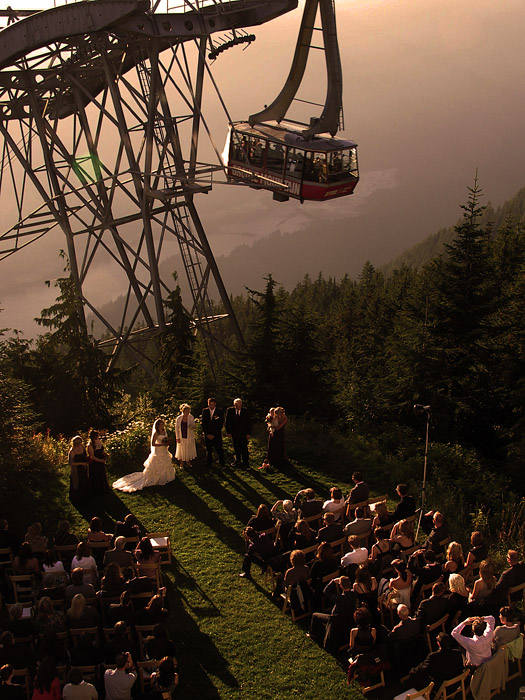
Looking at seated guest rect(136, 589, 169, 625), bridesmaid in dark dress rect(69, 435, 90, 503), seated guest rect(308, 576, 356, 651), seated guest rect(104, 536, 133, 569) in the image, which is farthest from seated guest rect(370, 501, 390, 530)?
bridesmaid in dark dress rect(69, 435, 90, 503)

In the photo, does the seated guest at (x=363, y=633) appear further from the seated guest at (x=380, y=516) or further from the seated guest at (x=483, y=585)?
the seated guest at (x=380, y=516)

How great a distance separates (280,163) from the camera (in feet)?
74.1

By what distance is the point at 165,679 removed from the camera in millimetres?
8391

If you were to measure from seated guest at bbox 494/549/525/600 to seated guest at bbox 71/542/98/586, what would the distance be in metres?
6.20

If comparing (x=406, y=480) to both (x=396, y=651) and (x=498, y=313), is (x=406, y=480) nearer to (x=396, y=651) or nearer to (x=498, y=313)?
(x=396, y=651)

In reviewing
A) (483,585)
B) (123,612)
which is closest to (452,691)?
(483,585)

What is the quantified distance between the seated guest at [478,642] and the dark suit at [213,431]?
25.9ft

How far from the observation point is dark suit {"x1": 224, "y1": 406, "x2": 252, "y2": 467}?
15.6m

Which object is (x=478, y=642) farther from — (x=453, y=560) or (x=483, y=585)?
(x=453, y=560)

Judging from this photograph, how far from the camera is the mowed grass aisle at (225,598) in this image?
930 centimetres

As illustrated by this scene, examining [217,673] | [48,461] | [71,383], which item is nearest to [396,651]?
[217,673]

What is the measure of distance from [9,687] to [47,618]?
3.67ft

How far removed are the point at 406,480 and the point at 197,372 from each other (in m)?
7.17

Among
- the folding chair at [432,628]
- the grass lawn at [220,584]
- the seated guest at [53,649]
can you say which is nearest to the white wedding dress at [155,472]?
the grass lawn at [220,584]
